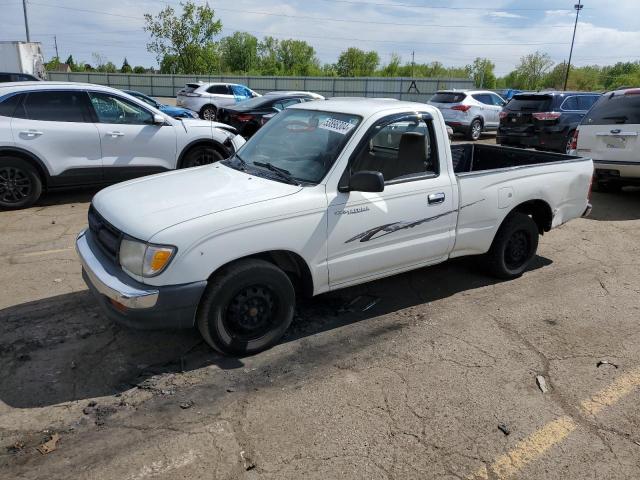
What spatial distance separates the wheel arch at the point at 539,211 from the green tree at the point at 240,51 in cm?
8653

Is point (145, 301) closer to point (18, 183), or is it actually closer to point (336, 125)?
point (336, 125)

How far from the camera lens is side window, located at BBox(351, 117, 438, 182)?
4.14 m

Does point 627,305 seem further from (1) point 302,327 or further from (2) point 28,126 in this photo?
(2) point 28,126

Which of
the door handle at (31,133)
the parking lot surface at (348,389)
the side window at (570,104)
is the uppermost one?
the side window at (570,104)

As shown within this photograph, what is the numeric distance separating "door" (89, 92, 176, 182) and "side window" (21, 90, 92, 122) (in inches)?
6.9

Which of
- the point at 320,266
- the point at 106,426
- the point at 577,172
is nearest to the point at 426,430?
the point at 320,266

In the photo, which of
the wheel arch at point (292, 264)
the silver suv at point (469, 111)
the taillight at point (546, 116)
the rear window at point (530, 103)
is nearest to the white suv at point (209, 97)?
the silver suv at point (469, 111)

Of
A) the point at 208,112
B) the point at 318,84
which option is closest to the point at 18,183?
the point at 208,112

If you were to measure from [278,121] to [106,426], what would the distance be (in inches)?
113

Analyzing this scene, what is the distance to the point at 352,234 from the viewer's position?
388 cm

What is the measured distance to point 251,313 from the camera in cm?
363

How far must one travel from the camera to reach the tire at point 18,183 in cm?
719

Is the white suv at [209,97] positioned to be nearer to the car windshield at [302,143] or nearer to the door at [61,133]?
the door at [61,133]

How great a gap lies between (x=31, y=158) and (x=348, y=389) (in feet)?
20.0
